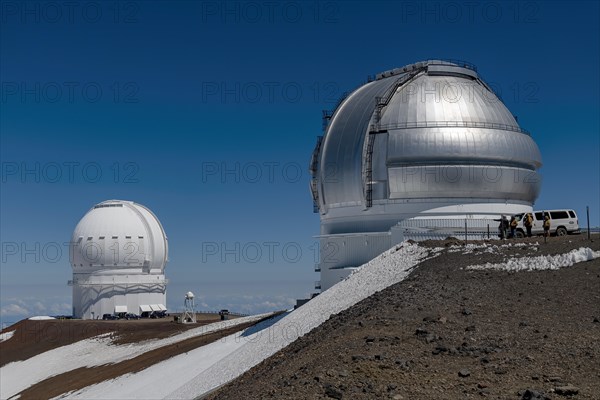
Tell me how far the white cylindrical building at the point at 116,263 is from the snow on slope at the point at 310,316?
39.2m

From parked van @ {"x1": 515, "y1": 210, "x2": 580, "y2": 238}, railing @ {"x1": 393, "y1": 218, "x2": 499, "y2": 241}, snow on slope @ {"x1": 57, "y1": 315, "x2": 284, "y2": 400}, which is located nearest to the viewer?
snow on slope @ {"x1": 57, "y1": 315, "x2": 284, "y2": 400}

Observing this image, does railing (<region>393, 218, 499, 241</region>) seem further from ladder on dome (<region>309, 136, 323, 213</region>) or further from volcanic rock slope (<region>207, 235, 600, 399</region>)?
volcanic rock slope (<region>207, 235, 600, 399</region>)

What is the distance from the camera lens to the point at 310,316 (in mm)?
27562

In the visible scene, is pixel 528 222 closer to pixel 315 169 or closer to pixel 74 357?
pixel 315 169

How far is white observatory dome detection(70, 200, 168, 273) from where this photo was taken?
214 ft

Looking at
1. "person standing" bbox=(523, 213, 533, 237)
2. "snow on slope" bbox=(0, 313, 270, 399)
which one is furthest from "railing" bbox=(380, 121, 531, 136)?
"snow on slope" bbox=(0, 313, 270, 399)

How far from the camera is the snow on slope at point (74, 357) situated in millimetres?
41719

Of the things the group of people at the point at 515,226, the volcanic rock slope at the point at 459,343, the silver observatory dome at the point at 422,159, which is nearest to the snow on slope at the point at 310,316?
the volcanic rock slope at the point at 459,343

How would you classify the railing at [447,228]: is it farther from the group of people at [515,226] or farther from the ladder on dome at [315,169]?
the ladder on dome at [315,169]

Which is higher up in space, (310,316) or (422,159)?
(422,159)

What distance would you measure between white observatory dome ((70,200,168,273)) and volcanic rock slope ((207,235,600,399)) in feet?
148

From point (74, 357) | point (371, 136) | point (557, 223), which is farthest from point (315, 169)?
point (74, 357)

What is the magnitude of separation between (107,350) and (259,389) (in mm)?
32300

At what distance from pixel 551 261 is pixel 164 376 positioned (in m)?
16.2
